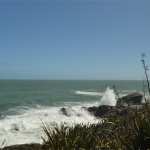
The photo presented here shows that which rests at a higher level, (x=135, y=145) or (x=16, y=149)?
(x=135, y=145)

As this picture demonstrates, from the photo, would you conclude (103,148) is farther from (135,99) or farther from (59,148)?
(135,99)

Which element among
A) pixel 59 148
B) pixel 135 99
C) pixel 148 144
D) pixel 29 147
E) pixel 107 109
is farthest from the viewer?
pixel 135 99

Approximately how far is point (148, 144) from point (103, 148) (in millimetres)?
879

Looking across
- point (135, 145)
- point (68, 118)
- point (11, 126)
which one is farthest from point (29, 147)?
point (68, 118)

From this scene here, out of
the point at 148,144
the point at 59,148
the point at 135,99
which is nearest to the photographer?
the point at 148,144

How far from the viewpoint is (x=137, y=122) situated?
315cm

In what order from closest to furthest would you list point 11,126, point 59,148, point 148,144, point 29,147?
point 148,144, point 59,148, point 29,147, point 11,126

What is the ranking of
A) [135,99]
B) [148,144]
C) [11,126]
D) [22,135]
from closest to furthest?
[148,144]
[22,135]
[11,126]
[135,99]

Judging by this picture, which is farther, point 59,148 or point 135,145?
point 59,148

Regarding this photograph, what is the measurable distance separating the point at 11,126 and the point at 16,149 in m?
9.17

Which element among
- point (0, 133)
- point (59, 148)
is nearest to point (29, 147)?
point (59, 148)

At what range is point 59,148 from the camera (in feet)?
10.1

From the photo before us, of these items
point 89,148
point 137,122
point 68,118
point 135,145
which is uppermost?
point 137,122

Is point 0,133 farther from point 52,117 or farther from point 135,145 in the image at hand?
point 135,145
